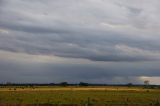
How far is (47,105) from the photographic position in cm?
4797

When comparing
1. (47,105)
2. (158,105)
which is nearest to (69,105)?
(47,105)

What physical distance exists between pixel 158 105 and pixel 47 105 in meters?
13.3

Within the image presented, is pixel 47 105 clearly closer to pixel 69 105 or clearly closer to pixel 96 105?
pixel 69 105

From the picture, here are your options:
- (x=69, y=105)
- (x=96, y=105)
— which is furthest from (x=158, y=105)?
(x=69, y=105)

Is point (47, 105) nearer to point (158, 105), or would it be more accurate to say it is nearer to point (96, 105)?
point (96, 105)

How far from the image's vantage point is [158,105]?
4938cm

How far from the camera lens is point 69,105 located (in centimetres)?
4884

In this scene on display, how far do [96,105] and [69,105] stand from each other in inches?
131

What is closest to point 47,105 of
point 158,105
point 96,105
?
point 96,105

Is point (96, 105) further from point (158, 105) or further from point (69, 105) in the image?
point (158, 105)

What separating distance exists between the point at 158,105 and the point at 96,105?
7656mm
